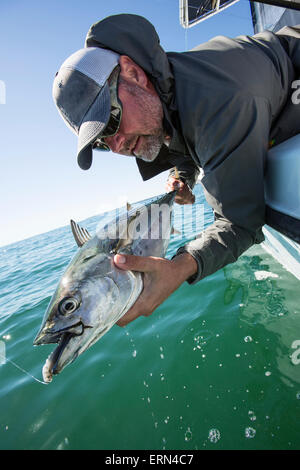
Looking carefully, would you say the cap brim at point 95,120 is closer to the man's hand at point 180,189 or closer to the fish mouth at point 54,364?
the fish mouth at point 54,364

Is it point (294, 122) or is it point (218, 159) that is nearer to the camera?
point (218, 159)

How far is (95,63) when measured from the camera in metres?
1.53

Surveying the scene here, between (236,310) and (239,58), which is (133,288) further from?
(236,310)

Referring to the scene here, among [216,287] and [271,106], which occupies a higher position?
[271,106]

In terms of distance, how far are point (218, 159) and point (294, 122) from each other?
2.11 feet

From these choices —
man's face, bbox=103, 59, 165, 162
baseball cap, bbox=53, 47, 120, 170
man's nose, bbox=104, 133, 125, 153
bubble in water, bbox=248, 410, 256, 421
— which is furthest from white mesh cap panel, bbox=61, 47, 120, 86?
bubble in water, bbox=248, 410, 256, 421

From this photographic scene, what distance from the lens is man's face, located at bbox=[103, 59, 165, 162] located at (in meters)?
1.67

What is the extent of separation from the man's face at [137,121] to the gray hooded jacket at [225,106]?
0.12m

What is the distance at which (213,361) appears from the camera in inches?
97.8

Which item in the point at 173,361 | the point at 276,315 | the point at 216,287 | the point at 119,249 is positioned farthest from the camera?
the point at 216,287

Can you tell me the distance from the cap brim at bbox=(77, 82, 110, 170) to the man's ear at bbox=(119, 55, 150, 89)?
173mm

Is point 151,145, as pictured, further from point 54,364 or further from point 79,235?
point 54,364

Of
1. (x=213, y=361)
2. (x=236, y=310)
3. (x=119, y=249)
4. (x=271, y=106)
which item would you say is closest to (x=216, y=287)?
(x=236, y=310)

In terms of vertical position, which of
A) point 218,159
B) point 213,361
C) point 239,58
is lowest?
point 213,361
